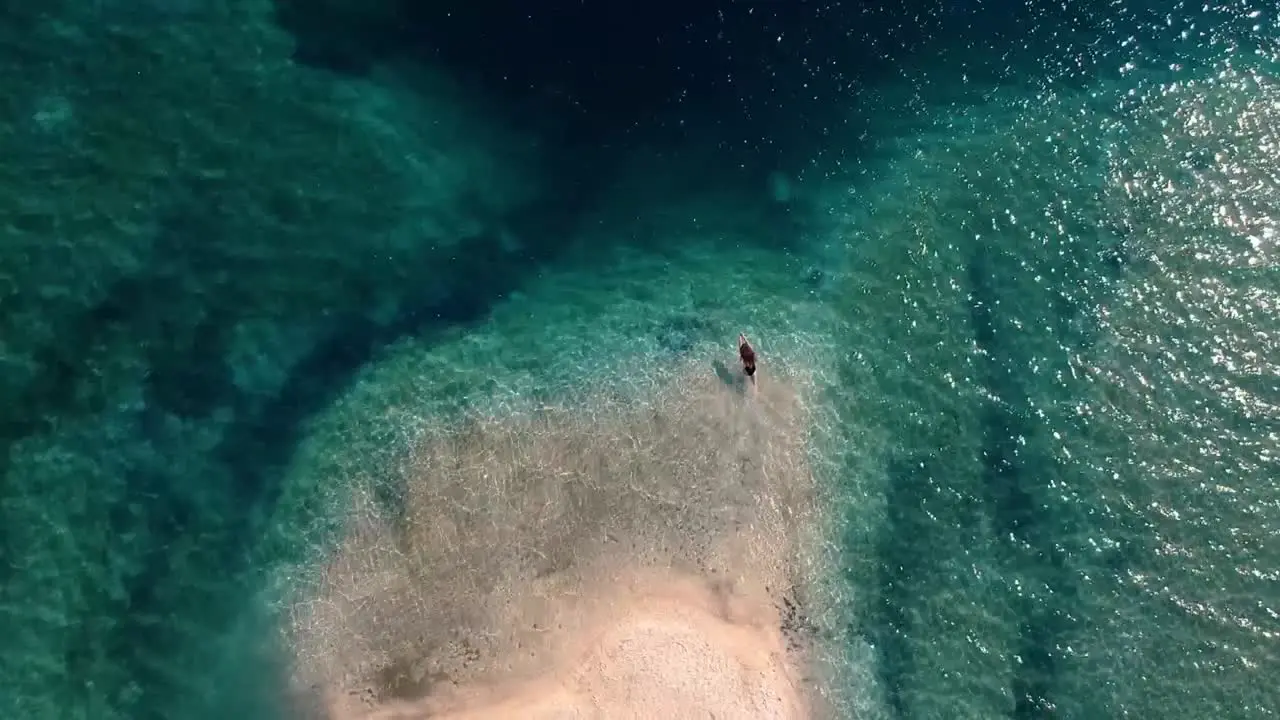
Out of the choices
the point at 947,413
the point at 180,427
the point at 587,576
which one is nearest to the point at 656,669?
the point at 587,576

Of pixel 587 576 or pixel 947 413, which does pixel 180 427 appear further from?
pixel 947 413

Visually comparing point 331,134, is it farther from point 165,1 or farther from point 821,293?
point 821,293

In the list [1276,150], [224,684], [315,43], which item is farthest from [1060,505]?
[315,43]

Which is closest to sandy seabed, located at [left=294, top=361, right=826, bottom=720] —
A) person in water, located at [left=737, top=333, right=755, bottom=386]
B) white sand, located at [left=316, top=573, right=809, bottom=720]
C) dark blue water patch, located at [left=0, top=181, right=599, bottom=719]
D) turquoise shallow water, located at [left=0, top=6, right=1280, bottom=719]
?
white sand, located at [left=316, top=573, right=809, bottom=720]

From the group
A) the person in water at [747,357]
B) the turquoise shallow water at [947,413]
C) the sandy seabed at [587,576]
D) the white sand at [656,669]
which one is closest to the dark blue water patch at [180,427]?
the turquoise shallow water at [947,413]

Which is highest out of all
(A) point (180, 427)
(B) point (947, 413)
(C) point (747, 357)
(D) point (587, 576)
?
(B) point (947, 413)

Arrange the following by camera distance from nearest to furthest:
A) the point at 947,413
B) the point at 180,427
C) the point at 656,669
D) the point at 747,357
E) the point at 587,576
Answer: the point at 656,669 < the point at 587,576 < the point at 180,427 < the point at 747,357 < the point at 947,413

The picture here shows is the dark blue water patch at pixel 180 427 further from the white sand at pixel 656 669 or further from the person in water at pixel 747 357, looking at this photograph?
the person in water at pixel 747 357
